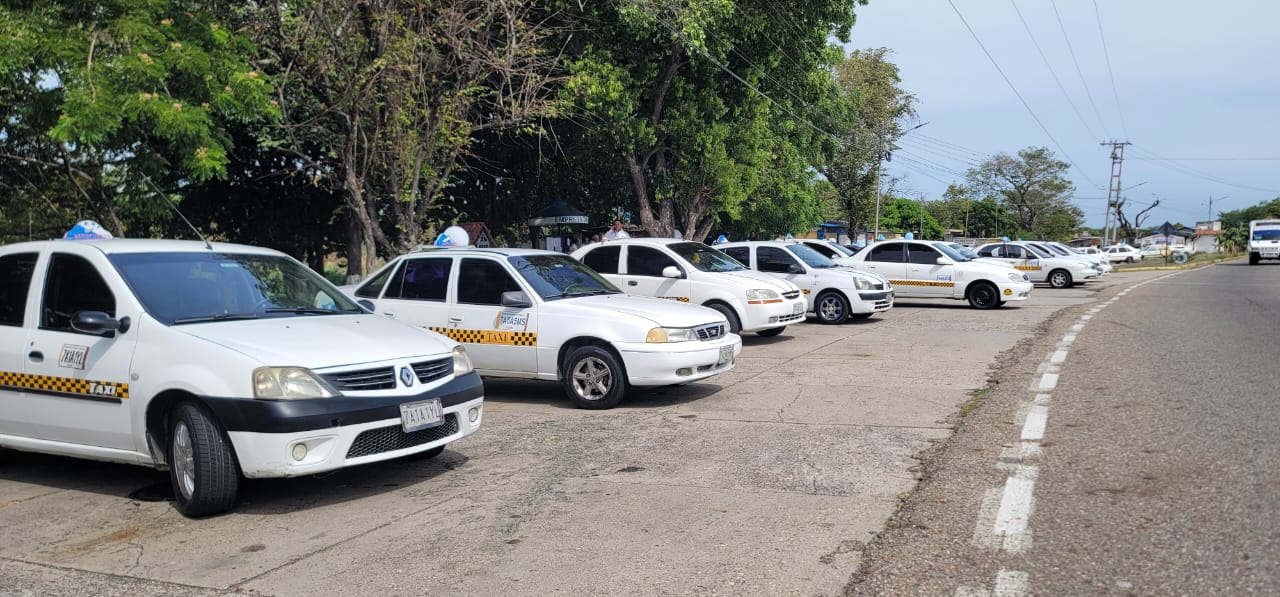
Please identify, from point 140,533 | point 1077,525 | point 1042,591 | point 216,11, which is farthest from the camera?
point 216,11

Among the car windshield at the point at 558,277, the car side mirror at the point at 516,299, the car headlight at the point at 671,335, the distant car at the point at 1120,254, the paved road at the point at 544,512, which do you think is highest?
the distant car at the point at 1120,254

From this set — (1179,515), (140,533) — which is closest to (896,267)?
(1179,515)

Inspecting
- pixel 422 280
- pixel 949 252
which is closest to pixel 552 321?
pixel 422 280

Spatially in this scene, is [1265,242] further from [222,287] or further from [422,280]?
[222,287]

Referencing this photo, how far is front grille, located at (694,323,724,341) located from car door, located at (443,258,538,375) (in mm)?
1561

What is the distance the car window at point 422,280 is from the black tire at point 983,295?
1421cm

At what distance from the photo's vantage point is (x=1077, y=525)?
15.8 feet

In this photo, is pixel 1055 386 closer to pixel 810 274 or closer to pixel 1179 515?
pixel 1179 515

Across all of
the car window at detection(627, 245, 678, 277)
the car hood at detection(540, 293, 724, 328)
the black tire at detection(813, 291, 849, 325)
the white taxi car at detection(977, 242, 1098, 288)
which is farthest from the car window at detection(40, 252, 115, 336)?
the white taxi car at detection(977, 242, 1098, 288)

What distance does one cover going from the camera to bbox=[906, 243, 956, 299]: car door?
21172mm

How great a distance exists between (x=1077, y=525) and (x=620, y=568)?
2.26 meters

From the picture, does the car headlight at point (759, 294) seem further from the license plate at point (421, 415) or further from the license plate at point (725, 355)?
the license plate at point (421, 415)

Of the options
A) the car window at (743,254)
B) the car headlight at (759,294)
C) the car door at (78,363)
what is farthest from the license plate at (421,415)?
the car window at (743,254)

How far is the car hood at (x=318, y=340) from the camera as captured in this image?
5.59 metres
